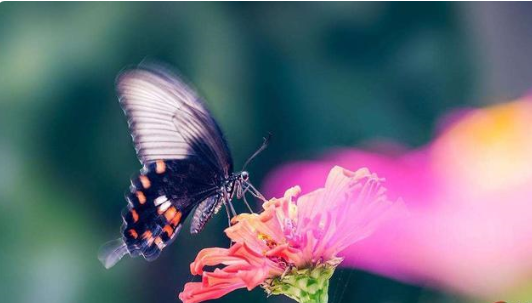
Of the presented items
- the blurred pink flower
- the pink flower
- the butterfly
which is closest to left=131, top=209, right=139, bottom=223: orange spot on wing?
the butterfly

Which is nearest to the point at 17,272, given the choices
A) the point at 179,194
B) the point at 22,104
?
the point at 22,104

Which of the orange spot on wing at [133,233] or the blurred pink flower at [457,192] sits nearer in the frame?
the orange spot on wing at [133,233]

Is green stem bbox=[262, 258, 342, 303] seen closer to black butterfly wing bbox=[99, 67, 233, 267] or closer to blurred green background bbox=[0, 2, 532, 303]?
black butterfly wing bbox=[99, 67, 233, 267]

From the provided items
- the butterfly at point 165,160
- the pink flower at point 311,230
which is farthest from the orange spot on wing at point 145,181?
the pink flower at point 311,230

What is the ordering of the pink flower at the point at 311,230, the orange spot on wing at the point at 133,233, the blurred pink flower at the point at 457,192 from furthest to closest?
the blurred pink flower at the point at 457,192, the orange spot on wing at the point at 133,233, the pink flower at the point at 311,230

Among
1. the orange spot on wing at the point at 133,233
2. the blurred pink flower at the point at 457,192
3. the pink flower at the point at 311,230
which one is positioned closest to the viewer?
the pink flower at the point at 311,230

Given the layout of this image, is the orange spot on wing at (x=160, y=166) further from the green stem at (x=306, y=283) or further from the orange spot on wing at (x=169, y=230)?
the green stem at (x=306, y=283)

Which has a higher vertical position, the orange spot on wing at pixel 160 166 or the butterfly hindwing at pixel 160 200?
the orange spot on wing at pixel 160 166
